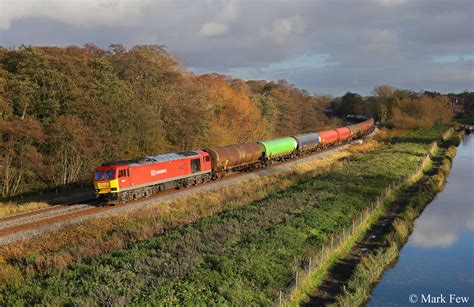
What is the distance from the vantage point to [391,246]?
2669cm

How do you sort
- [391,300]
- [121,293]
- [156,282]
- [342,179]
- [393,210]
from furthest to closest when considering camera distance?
[342,179]
[393,210]
[391,300]
[156,282]
[121,293]

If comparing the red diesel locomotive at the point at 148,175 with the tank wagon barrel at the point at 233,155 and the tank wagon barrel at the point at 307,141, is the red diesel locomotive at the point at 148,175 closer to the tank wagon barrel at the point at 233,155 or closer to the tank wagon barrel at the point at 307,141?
the tank wagon barrel at the point at 233,155

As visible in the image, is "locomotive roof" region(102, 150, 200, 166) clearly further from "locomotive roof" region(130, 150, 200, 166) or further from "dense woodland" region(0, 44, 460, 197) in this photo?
"dense woodland" region(0, 44, 460, 197)

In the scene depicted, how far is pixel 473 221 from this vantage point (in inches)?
1507

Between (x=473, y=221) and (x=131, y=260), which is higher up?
(x=131, y=260)

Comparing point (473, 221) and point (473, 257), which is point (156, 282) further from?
point (473, 221)

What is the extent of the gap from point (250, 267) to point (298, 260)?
3257 millimetres

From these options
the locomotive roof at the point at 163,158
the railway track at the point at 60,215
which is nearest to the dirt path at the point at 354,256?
the railway track at the point at 60,215

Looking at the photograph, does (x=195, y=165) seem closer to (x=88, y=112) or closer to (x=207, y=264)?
(x=88, y=112)

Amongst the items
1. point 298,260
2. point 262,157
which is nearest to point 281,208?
point 298,260

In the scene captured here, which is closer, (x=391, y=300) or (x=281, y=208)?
(x=391, y=300)

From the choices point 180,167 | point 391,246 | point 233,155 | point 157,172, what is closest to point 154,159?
point 157,172

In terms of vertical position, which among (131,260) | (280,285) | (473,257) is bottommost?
(473,257)

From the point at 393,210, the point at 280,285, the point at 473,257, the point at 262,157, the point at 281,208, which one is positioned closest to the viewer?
the point at 280,285
